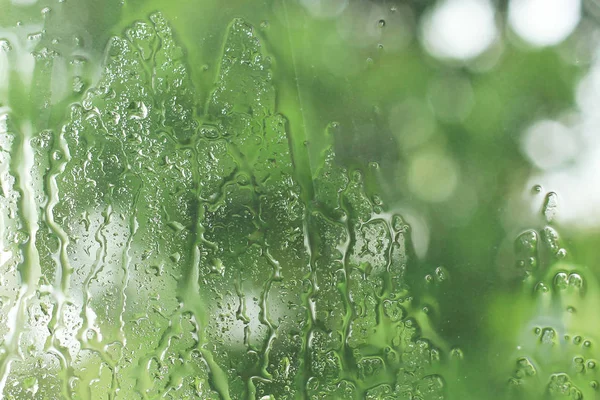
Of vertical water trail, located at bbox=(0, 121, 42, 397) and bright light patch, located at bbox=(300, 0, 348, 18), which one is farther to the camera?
bright light patch, located at bbox=(300, 0, 348, 18)

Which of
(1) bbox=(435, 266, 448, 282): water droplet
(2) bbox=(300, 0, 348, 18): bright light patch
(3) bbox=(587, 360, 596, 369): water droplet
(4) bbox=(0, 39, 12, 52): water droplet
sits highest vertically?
(2) bbox=(300, 0, 348, 18): bright light patch

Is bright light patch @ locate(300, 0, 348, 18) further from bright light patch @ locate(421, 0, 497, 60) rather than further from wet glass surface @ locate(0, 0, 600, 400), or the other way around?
bright light patch @ locate(421, 0, 497, 60)

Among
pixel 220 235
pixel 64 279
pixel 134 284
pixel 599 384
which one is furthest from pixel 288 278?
pixel 599 384

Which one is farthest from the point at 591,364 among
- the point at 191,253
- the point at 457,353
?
the point at 191,253

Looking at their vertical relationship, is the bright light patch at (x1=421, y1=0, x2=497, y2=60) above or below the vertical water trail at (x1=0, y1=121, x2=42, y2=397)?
above

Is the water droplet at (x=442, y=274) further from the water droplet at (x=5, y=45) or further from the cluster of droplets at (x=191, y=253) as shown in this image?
the water droplet at (x=5, y=45)

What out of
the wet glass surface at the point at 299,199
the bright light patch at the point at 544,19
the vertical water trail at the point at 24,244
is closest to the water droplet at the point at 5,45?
the wet glass surface at the point at 299,199

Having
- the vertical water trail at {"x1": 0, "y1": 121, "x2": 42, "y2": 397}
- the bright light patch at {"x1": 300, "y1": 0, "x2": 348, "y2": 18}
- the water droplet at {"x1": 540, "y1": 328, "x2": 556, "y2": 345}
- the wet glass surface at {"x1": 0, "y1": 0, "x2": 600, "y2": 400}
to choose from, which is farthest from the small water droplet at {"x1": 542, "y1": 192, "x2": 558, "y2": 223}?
the vertical water trail at {"x1": 0, "y1": 121, "x2": 42, "y2": 397}

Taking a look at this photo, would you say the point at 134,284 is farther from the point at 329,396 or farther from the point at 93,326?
the point at 329,396
